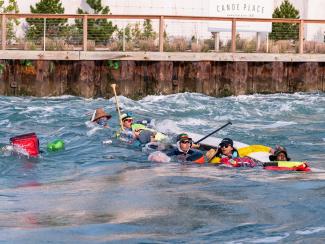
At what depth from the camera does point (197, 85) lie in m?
27.5

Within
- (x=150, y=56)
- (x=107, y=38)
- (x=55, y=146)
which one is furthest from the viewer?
(x=107, y=38)

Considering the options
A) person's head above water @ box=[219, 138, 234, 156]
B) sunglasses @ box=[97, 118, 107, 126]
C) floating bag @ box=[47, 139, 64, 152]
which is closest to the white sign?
sunglasses @ box=[97, 118, 107, 126]

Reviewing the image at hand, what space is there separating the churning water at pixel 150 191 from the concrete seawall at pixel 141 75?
240 cm

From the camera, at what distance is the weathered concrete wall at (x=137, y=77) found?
88.3 feet

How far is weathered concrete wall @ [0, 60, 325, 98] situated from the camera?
2691 centimetres

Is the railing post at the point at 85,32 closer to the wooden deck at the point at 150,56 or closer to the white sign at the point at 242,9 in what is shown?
the wooden deck at the point at 150,56

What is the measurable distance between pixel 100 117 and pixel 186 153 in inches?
192

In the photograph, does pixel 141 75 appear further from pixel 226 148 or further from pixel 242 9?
pixel 226 148

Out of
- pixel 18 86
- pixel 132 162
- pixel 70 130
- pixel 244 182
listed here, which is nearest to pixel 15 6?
pixel 18 86

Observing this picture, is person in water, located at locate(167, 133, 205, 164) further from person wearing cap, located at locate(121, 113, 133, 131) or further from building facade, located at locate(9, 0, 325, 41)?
building facade, located at locate(9, 0, 325, 41)

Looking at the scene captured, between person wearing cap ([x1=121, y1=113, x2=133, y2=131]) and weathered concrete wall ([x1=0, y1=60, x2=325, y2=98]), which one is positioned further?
weathered concrete wall ([x1=0, y1=60, x2=325, y2=98])

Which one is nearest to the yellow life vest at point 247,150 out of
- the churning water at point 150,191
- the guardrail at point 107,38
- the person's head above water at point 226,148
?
the person's head above water at point 226,148

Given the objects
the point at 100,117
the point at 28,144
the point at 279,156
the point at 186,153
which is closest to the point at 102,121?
the point at 100,117

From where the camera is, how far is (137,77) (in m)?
27.2
